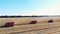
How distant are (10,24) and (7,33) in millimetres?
9915

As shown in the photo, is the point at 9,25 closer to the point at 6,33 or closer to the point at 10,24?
the point at 10,24

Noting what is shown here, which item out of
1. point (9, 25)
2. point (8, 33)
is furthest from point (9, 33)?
point (9, 25)

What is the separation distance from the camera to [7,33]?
2156cm

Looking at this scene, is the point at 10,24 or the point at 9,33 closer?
the point at 9,33

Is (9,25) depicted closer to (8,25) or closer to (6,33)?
(8,25)

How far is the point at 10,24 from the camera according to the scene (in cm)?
3141

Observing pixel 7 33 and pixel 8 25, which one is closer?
pixel 7 33

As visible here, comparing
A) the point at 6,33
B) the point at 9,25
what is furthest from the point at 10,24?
the point at 6,33

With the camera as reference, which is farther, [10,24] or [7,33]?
[10,24]

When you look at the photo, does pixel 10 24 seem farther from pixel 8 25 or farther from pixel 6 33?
pixel 6 33

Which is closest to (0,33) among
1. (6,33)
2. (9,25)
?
(6,33)

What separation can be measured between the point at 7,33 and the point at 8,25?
976cm

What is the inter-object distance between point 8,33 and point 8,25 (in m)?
9.76

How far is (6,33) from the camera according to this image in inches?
850
